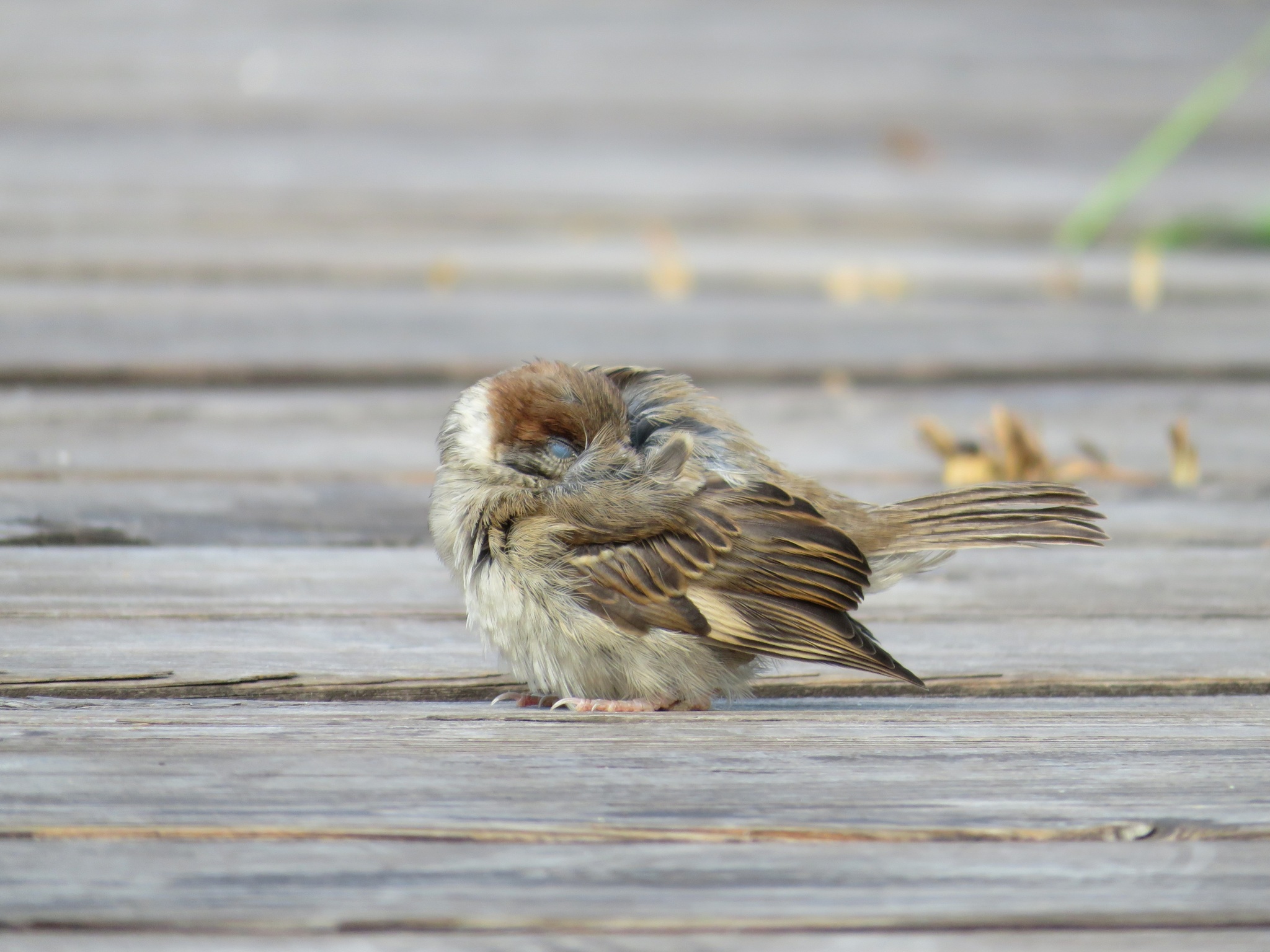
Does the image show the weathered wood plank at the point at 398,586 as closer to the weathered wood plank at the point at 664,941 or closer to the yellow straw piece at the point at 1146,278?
the weathered wood plank at the point at 664,941

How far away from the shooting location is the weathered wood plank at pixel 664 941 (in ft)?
4.99

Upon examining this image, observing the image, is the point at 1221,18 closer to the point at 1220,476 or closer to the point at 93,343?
the point at 1220,476

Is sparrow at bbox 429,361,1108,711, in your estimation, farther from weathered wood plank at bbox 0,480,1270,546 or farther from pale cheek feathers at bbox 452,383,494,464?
weathered wood plank at bbox 0,480,1270,546

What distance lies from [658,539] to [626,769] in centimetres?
78

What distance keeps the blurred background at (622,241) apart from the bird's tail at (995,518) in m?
0.56

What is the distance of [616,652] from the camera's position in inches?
107

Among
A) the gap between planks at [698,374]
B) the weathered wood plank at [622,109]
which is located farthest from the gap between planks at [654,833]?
the weathered wood plank at [622,109]

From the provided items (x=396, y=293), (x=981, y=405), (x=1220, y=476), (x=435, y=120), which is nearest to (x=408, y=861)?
(x=1220, y=476)

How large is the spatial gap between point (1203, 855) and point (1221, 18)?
758 cm

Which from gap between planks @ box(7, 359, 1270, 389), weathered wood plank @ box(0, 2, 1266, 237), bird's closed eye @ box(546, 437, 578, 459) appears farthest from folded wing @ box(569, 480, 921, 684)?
weathered wood plank @ box(0, 2, 1266, 237)

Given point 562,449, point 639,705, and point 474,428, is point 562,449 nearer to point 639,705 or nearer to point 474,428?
point 474,428

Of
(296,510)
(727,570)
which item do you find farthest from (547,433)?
(296,510)

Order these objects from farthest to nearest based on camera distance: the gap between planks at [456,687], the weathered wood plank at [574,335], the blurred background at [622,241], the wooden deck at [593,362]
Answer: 1. the weathered wood plank at [574,335]
2. the blurred background at [622,241]
3. the gap between planks at [456,687]
4. the wooden deck at [593,362]

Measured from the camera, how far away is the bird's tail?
2.82m
